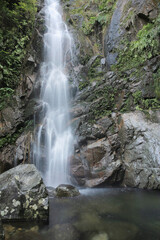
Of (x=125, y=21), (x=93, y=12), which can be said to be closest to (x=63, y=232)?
(x=125, y=21)

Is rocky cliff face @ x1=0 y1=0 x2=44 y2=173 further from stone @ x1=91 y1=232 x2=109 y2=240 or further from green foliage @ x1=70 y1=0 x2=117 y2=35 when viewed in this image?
stone @ x1=91 y1=232 x2=109 y2=240

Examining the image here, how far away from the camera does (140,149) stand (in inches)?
300

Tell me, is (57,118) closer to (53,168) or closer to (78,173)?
(53,168)

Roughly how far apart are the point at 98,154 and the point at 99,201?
2468 millimetres

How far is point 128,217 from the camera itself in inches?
182

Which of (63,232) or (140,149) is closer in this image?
(63,232)

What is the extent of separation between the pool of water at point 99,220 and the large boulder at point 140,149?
81 centimetres

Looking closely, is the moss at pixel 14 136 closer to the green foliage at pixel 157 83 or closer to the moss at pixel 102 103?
the moss at pixel 102 103

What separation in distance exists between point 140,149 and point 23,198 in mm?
5387

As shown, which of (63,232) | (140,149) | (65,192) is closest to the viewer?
(63,232)

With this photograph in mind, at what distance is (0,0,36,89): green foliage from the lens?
959cm

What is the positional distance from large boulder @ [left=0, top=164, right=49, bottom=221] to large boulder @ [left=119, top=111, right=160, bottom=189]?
14.5 ft

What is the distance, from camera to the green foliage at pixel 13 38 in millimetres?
9594

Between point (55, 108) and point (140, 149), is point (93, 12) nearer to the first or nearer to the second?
point (55, 108)
